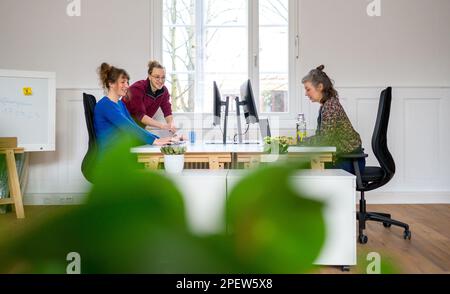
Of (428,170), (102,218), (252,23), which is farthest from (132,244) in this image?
(428,170)

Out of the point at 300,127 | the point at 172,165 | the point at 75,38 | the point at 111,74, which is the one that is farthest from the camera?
the point at 75,38

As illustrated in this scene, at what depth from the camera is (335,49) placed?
3752mm

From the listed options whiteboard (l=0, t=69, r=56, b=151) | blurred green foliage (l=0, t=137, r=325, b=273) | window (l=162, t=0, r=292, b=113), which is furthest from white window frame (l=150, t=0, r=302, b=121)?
blurred green foliage (l=0, t=137, r=325, b=273)

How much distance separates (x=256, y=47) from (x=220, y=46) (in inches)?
12.8

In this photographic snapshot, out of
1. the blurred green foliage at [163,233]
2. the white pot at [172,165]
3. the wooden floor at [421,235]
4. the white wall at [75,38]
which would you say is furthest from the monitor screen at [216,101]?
the blurred green foliage at [163,233]

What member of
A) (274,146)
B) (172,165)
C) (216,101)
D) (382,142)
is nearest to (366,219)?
(382,142)

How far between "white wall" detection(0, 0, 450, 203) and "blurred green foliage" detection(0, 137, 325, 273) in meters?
3.63

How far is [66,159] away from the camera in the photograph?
3.81 metres

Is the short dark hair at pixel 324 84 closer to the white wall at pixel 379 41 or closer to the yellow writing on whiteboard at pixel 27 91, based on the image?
the white wall at pixel 379 41

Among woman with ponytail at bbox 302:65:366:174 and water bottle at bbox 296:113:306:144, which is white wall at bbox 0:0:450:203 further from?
woman with ponytail at bbox 302:65:366:174

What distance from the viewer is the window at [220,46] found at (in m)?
3.79

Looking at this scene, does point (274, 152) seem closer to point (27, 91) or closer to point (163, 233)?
point (163, 233)

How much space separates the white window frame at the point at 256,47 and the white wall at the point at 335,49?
5cm

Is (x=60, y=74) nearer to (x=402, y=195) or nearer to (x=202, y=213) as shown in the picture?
(x=402, y=195)
